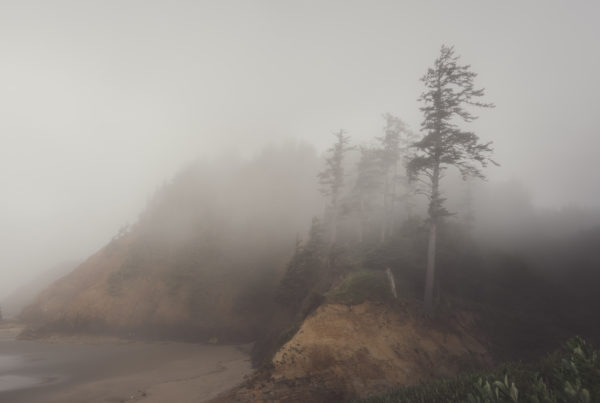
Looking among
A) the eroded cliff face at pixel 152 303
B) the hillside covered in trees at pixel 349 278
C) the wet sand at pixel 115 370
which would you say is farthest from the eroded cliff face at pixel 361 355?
the eroded cliff face at pixel 152 303

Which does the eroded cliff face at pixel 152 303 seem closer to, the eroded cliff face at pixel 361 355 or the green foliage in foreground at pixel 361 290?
the green foliage in foreground at pixel 361 290

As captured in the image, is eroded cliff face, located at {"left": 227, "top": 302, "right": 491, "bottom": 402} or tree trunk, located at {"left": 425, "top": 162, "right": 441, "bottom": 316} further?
tree trunk, located at {"left": 425, "top": 162, "right": 441, "bottom": 316}

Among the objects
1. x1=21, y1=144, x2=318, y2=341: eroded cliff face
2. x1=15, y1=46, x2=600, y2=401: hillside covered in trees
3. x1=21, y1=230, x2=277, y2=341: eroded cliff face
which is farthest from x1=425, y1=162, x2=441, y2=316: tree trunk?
x1=21, y1=230, x2=277, y2=341: eroded cliff face

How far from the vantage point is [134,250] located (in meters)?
38.2

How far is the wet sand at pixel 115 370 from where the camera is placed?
16375 mm

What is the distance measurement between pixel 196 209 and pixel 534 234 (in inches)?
2355

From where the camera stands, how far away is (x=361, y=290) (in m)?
17.1

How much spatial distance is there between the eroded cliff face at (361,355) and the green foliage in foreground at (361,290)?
1.68 ft

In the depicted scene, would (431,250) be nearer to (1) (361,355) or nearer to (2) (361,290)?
(2) (361,290)

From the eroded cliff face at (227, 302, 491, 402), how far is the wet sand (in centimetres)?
598

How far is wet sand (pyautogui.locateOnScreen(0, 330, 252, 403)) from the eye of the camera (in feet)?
53.7

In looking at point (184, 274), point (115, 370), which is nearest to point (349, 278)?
point (115, 370)

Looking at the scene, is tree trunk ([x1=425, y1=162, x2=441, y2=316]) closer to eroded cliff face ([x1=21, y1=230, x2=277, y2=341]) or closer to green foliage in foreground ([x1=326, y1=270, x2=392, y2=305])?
green foliage in foreground ([x1=326, y1=270, x2=392, y2=305])

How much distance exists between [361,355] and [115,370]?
20731mm
